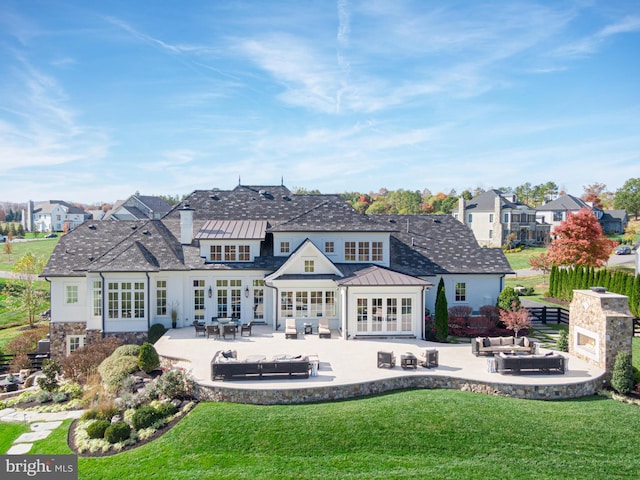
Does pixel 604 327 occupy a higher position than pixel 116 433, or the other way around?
pixel 604 327

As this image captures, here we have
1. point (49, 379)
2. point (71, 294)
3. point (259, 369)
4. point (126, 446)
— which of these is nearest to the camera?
point (126, 446)

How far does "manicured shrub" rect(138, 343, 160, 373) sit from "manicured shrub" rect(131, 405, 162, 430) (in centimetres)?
394

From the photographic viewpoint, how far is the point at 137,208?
76.1 metres

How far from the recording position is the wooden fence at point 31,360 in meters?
25.8

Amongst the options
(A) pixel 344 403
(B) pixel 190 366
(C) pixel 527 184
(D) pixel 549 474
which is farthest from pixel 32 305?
(C) pixel 527 184

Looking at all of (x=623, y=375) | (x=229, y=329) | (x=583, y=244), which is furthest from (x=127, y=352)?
(x=583, y=244)

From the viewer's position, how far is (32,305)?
3691 cm

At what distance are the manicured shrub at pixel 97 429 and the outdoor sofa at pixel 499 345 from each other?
14.2 metres

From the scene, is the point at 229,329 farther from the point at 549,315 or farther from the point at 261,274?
the point at 549,315

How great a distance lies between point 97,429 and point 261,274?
43.2 ft

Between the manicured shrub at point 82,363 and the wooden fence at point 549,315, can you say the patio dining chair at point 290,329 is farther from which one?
the wooden fence at point 549,315

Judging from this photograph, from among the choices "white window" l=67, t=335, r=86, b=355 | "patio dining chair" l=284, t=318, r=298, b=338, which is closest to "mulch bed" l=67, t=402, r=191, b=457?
"patio dining chair" l=284, t=318, r=298, b=338

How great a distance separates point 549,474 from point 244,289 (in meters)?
17.9

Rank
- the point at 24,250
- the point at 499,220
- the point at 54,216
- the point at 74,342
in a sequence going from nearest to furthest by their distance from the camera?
1. the point at 74,342
2. the point at 499,220
3. the point at 24,250
4. the point at 54,216
